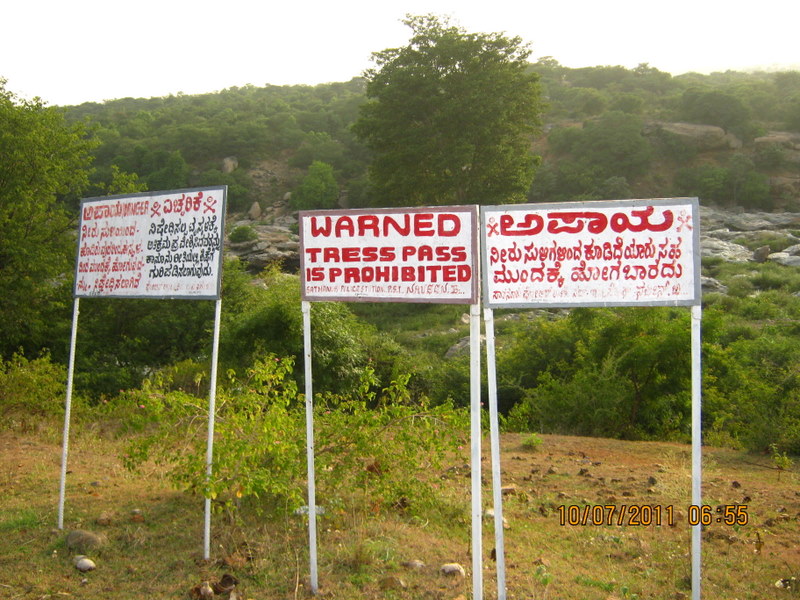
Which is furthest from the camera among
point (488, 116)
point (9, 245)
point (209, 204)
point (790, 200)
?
point (790, 200)

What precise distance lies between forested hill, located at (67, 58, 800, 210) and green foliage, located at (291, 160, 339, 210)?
0.11m

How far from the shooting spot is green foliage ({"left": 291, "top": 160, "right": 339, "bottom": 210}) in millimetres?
41969

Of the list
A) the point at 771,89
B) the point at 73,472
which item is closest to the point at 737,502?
the point at 73,472

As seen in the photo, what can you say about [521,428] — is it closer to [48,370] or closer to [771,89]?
[48,370]

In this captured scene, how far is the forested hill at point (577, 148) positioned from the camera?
4073 centimetres

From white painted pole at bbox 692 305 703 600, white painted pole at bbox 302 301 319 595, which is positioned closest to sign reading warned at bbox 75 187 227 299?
white painted pole at bbox 302 301 319 595

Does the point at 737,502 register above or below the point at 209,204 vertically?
below

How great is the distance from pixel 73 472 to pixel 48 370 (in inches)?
136

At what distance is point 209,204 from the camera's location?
520cm

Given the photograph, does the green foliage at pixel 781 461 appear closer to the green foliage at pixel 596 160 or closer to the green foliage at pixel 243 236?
the green foliage at pixel 243 236

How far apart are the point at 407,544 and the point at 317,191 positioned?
38.2 meters

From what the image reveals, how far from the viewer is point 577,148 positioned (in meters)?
44.7

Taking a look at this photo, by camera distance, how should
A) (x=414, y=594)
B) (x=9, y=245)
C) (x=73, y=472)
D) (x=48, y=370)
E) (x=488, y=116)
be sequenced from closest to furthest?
(x=414, y=594)
(x=73, y=472)
(x=48, y=370)
(x=9, y=245)
(x=488, y=116)

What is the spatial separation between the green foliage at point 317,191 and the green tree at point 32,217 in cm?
A: 2677
